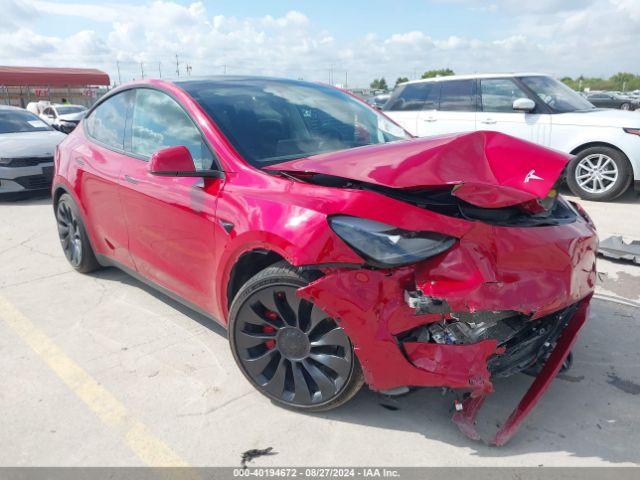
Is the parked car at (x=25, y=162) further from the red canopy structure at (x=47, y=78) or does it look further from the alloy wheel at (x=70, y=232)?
the red canopy structure at (x=47, y=78)

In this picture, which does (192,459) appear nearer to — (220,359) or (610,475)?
(220,359)

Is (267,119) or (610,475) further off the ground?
(267,119)

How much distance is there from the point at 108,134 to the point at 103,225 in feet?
2.33

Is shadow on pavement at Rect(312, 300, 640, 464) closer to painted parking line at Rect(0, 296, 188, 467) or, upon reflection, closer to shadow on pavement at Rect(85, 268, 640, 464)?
shadow on pavement at Rect(85, 268, 640, 464)

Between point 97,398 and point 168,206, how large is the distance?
1.14m

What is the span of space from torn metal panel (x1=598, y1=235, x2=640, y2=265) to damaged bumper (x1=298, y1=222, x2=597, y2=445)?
9.02 feet

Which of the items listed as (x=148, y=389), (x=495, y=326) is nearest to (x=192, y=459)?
(x=148, y=389)

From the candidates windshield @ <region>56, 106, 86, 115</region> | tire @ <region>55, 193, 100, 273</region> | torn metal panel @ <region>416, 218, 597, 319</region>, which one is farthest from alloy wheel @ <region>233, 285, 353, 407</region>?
windshield @ <region>56, 106, 86, 115</region>

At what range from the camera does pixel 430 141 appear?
8.27 ft

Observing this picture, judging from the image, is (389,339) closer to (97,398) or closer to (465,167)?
(465,167)

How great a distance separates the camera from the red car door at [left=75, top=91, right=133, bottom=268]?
12.1ft

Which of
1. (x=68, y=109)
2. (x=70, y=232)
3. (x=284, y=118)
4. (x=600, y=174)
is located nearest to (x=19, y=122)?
(x=70, y=232)

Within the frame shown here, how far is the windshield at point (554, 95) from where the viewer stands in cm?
745

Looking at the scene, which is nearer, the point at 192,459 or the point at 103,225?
the point at 192,459
